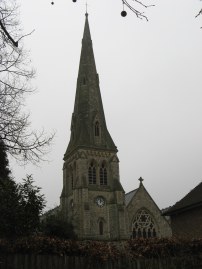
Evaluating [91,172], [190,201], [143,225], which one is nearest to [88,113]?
[91,172]

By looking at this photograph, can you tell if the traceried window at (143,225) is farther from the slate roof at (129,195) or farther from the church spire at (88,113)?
the church spire at (88,113)

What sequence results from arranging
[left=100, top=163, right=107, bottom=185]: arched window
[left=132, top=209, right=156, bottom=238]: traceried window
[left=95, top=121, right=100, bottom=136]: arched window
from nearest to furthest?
[left=132, top=209, right=156, bottom=238]: traceried window < [left=100, top=163, right=107, bottom=185]: arched window < [left=95, top=121, right=100, bottom=136]: arched window

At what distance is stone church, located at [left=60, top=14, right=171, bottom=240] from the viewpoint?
48.8 m

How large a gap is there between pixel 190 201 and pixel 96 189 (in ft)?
87.0

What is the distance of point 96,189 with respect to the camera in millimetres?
50781

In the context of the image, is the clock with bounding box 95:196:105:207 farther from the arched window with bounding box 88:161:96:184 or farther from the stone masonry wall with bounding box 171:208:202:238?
the stone masonry wall with bounding box 171:208:202:238

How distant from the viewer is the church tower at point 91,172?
48625 millimetres

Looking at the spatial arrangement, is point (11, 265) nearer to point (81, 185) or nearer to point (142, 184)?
point (81, 185)

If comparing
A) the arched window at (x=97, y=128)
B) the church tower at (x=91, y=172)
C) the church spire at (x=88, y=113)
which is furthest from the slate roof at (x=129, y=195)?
the arched window at (x=97, y=128)

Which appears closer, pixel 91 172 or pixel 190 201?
pixel 190 201

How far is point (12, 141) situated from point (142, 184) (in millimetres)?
44446

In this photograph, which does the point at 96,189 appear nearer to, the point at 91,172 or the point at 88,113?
the point at 91,172

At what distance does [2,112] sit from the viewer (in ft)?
36.8

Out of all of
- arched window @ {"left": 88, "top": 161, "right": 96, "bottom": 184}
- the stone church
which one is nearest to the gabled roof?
the stone church
